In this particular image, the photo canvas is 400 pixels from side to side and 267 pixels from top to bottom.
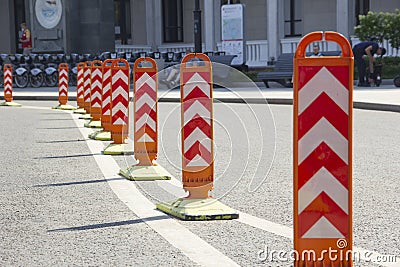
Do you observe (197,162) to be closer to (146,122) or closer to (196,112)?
(196,112)

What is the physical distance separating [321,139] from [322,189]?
0.28m

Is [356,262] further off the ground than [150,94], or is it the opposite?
[150,94]

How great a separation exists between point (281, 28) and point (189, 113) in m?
26.0

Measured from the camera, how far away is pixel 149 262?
541cm

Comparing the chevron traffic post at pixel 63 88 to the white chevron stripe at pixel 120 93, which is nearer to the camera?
the white chevron stripe at pixel 120 93

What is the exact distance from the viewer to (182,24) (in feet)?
133

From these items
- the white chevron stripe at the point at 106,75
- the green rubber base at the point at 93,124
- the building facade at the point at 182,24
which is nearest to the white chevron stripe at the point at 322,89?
the white chevron stripe at the point at 106,75

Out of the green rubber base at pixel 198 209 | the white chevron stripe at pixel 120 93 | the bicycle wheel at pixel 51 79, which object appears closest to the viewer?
the green rubber base at pixel 198 209

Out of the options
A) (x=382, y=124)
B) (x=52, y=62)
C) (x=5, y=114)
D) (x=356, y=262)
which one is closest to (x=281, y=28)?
(x=52, y=62)

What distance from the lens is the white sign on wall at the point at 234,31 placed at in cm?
2995

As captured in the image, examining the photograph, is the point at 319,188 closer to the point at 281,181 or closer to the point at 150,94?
the point at 281,181

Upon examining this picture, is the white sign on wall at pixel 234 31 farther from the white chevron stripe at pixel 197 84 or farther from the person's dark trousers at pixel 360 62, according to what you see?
the white chevron stripe at pixel 197 84

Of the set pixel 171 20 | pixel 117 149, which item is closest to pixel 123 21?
pixel 171 20

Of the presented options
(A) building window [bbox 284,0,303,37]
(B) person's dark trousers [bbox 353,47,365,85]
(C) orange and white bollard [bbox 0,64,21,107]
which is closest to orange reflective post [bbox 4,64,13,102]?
(C) orange and white bollard [bbox 0,64,21,107]
